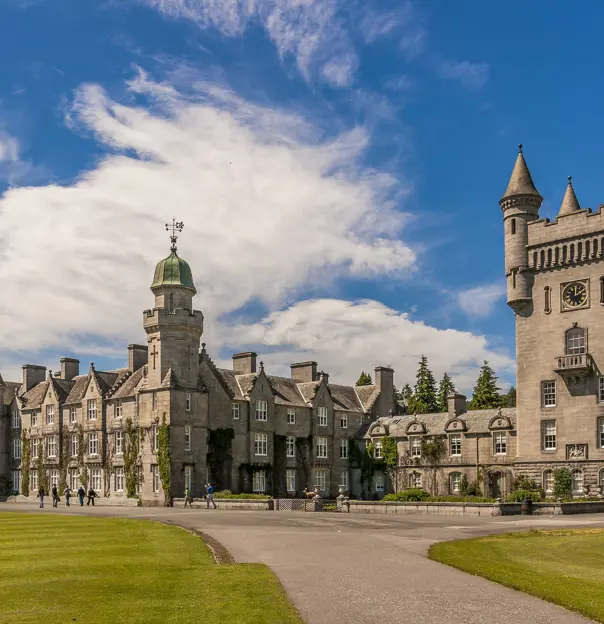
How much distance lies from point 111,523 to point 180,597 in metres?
22.4

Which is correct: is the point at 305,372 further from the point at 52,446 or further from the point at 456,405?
the point at 52,446

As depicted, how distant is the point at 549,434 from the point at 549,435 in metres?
0.07

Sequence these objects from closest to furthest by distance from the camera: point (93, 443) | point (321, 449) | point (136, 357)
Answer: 1. point (93, 443)
2. point (136, 357)
3. point (321, 449)

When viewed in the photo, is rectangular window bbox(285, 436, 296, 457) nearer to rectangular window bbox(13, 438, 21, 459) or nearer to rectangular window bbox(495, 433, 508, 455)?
rectangular window bbox(495, 433, 508, 455)

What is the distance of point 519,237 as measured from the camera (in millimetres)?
65875

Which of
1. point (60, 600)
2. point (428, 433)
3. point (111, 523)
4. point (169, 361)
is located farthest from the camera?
point (428, 433)

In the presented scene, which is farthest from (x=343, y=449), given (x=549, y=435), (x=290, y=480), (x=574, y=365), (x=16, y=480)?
(x=16, y=480)

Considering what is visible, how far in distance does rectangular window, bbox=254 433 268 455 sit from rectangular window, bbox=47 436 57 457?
1961cm

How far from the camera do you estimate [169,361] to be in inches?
2682

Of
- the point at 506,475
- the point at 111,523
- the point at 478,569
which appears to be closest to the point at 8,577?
the point at 478,569

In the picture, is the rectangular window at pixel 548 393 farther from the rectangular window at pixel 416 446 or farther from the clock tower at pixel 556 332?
the rectangular window at pixel 416 446

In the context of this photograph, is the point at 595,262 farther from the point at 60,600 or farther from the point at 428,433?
the point at 60,600

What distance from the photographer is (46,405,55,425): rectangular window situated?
265 feet

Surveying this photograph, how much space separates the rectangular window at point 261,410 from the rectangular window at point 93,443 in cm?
1429
